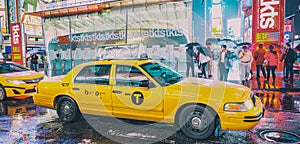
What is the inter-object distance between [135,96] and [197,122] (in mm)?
1249

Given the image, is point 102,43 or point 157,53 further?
point 102,43

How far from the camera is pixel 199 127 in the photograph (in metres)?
4.43

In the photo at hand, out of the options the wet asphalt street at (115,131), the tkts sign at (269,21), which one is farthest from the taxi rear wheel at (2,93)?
the tkts sign at (269,21)

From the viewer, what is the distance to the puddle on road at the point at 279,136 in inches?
172

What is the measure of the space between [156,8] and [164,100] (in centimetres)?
1389

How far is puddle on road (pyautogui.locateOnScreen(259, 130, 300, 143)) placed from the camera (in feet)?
14.3

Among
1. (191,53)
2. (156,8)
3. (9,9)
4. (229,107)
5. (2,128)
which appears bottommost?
(2,128)

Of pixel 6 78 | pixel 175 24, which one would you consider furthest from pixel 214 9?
pixel 6 78

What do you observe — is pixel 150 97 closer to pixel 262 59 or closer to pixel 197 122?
pixel 197 122

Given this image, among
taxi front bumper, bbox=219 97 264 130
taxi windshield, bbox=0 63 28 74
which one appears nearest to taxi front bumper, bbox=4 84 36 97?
taxi windshield, bbox=0 63 28 74

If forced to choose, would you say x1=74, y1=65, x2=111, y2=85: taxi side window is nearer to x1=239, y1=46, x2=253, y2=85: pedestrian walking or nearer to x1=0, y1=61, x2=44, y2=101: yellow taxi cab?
x1=0, y1=61, x2=44, y2=101: yellow taxi cab

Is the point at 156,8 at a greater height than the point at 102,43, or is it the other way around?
the point at 156,8

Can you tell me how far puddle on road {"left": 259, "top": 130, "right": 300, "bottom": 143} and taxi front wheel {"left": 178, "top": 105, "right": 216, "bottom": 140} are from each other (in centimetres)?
104

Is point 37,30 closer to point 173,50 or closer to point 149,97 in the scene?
point 173,50
